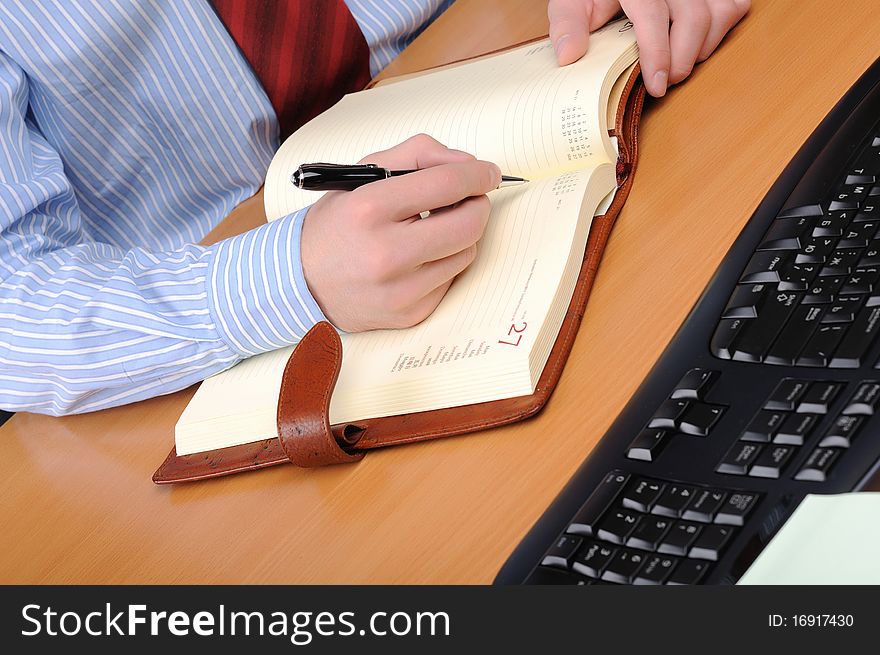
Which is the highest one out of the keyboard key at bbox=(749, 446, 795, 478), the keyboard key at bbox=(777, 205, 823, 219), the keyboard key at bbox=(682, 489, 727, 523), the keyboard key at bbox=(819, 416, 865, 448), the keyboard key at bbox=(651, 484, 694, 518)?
the keyboard key at bbox=(777, 205, 823, 219)

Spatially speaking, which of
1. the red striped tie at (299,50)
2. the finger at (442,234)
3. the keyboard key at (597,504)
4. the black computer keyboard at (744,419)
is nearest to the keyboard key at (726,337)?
the black computer keyboard at (744,419)

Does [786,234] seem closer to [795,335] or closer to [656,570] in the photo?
[795,335]

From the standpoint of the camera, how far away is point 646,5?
2.67ft

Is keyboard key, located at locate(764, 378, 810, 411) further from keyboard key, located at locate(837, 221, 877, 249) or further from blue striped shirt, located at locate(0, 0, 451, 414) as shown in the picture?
blue striped shirt, located at locate(0, 0, 451, 414)

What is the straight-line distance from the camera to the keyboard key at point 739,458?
0.46 metres

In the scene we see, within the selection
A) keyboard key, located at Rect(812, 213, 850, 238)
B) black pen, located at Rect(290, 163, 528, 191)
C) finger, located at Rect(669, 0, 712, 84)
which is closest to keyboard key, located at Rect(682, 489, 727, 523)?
keyboard key, located at Rect(812, 213, 850, 238)

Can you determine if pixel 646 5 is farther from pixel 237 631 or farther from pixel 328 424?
pixel 237 631

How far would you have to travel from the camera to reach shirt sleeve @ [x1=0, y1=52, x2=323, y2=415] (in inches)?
28.8

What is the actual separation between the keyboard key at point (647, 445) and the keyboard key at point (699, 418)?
0.04 feet

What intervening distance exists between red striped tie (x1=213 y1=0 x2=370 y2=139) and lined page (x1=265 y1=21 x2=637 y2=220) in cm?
12

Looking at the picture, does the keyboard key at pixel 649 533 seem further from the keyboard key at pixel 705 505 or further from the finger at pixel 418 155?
the finger at pixel 418 155

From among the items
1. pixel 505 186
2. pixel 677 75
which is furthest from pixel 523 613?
pixel 677 75

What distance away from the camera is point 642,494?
0.48 metres

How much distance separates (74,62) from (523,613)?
0.79 metres
